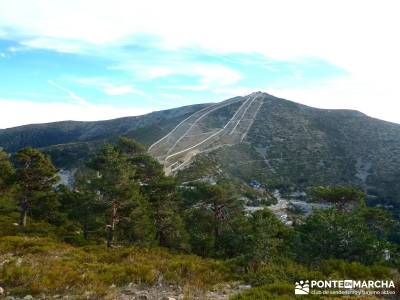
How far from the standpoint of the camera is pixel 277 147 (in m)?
122

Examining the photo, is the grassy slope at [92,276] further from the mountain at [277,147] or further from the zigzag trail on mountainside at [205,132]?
the zigzag trail on mountainside at [205,132]

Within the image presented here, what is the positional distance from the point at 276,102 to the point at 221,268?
6165 inches

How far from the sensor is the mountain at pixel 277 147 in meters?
94.6

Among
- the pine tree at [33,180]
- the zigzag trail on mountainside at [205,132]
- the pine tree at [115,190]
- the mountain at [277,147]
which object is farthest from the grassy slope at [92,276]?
the zigzag trail on mountainside at [205,132]

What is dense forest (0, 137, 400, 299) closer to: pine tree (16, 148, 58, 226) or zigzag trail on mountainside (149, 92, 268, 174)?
pine tree (16, 148, 58, 226)

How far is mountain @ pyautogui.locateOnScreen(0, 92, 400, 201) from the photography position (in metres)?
94.6

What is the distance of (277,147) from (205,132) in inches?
923

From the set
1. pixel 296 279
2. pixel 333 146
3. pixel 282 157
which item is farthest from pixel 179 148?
pixel 296 279

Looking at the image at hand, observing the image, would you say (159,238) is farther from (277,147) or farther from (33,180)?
(277,147)

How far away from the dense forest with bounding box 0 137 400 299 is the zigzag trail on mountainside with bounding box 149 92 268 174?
41.6 m

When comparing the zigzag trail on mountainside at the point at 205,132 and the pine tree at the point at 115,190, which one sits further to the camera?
the zigzag trail on mountainside at the point at 205,132

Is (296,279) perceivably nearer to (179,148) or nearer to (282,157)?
(179,148)

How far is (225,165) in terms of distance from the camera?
314 feet

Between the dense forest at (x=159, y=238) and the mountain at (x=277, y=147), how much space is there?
4042 cm
